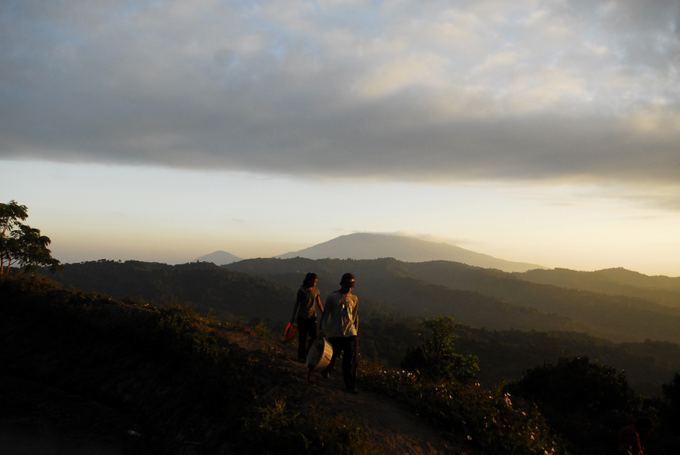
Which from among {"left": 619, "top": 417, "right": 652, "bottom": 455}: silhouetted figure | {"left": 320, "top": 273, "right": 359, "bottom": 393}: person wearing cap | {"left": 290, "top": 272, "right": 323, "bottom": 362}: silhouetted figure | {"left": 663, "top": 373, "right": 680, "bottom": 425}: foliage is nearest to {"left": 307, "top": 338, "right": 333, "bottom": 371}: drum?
{"left": 320, "top": 273, "right": 359, "bottom": 393}: person wearing cap

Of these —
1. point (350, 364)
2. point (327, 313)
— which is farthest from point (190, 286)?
point (327, 313)

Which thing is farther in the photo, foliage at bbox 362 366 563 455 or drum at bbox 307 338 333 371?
drum at bbox 307 338 333 371

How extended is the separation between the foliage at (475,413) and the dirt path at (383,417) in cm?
38

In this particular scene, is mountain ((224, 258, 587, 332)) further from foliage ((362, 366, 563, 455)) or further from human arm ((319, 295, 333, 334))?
human arm ((319, 295, 333, 334))

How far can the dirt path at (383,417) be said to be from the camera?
7629 mm

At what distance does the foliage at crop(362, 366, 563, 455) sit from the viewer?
839 cm

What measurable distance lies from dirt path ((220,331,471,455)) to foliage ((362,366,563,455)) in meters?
0.38

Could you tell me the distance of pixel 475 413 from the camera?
9.14 metres

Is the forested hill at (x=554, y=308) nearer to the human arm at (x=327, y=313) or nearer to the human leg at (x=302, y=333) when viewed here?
the human leg at (x=302, y=333)

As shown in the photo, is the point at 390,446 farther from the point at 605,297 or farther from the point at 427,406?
the point at 605,297

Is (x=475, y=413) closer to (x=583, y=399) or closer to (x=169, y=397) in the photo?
(x=169, y=397)

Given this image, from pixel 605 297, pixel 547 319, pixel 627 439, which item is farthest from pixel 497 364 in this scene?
pixel 605 297

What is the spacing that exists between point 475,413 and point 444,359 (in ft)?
23.2

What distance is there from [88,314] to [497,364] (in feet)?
220
